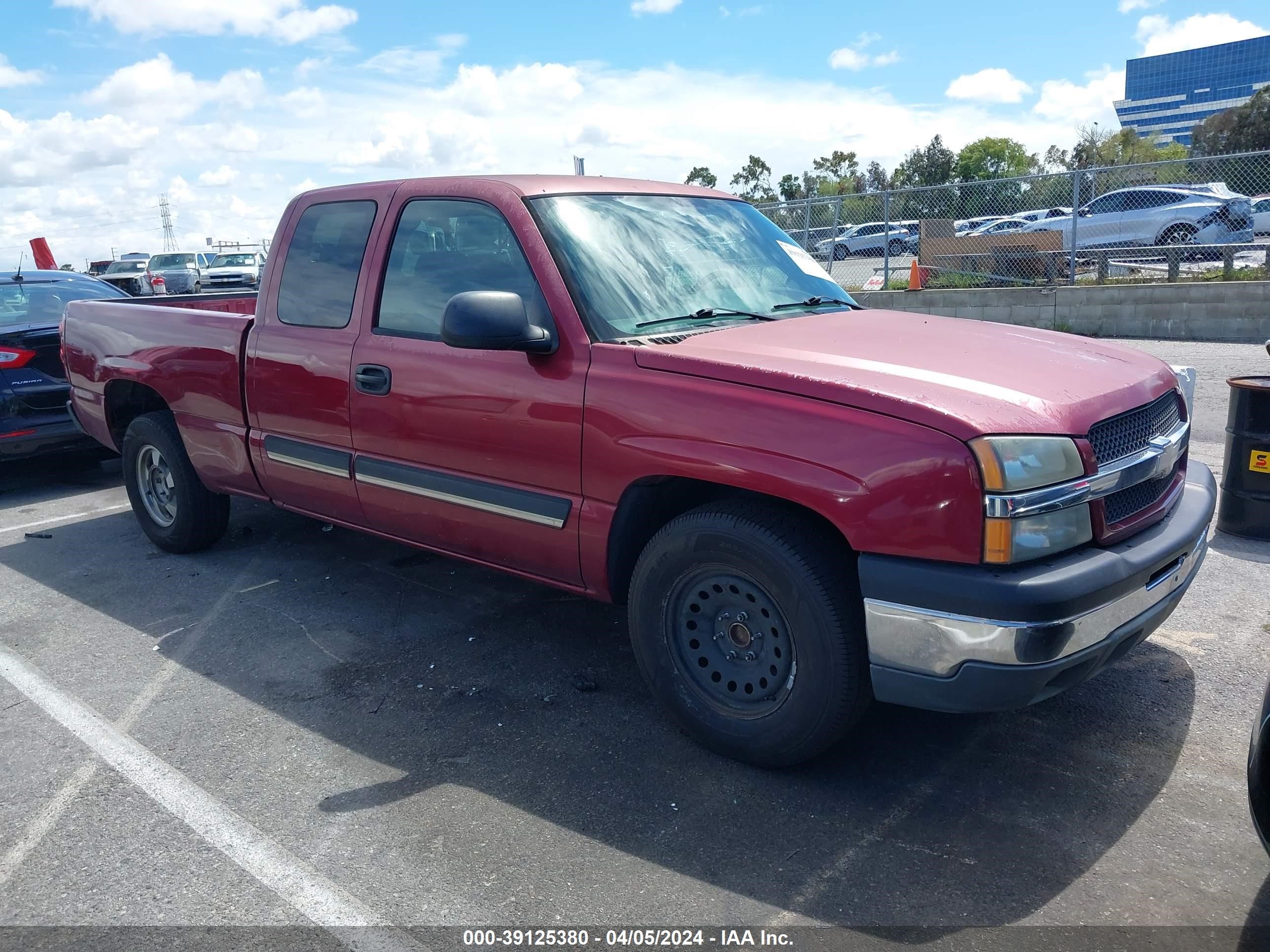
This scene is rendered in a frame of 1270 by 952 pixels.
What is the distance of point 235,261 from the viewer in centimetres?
2997

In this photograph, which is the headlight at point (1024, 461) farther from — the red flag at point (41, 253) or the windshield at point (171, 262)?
the windshield at point (171, 262)

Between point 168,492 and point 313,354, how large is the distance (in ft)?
6.62

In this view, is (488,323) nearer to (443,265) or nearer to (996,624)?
(443,265)

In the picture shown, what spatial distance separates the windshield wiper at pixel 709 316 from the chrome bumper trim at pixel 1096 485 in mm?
1398

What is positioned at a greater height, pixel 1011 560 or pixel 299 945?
pixel 1011 560

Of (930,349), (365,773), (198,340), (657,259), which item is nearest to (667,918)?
(365,773)

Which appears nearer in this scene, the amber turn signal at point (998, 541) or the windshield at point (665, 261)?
the amber turn signal at point (998, 541)

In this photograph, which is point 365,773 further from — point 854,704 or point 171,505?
point 171,505

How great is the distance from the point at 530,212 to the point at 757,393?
133 cm

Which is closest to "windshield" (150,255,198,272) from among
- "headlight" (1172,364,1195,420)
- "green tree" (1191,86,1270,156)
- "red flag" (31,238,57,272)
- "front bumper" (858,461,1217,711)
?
"red flag" (31,238,57,272)

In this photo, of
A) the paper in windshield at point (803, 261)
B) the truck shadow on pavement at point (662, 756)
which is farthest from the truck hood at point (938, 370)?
the truck shadow on pavement at point (662, 756)

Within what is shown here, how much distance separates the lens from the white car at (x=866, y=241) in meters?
16.1

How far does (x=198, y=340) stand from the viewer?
16.9ft

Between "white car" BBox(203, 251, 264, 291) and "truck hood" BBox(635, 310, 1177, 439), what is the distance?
79.5 ft
